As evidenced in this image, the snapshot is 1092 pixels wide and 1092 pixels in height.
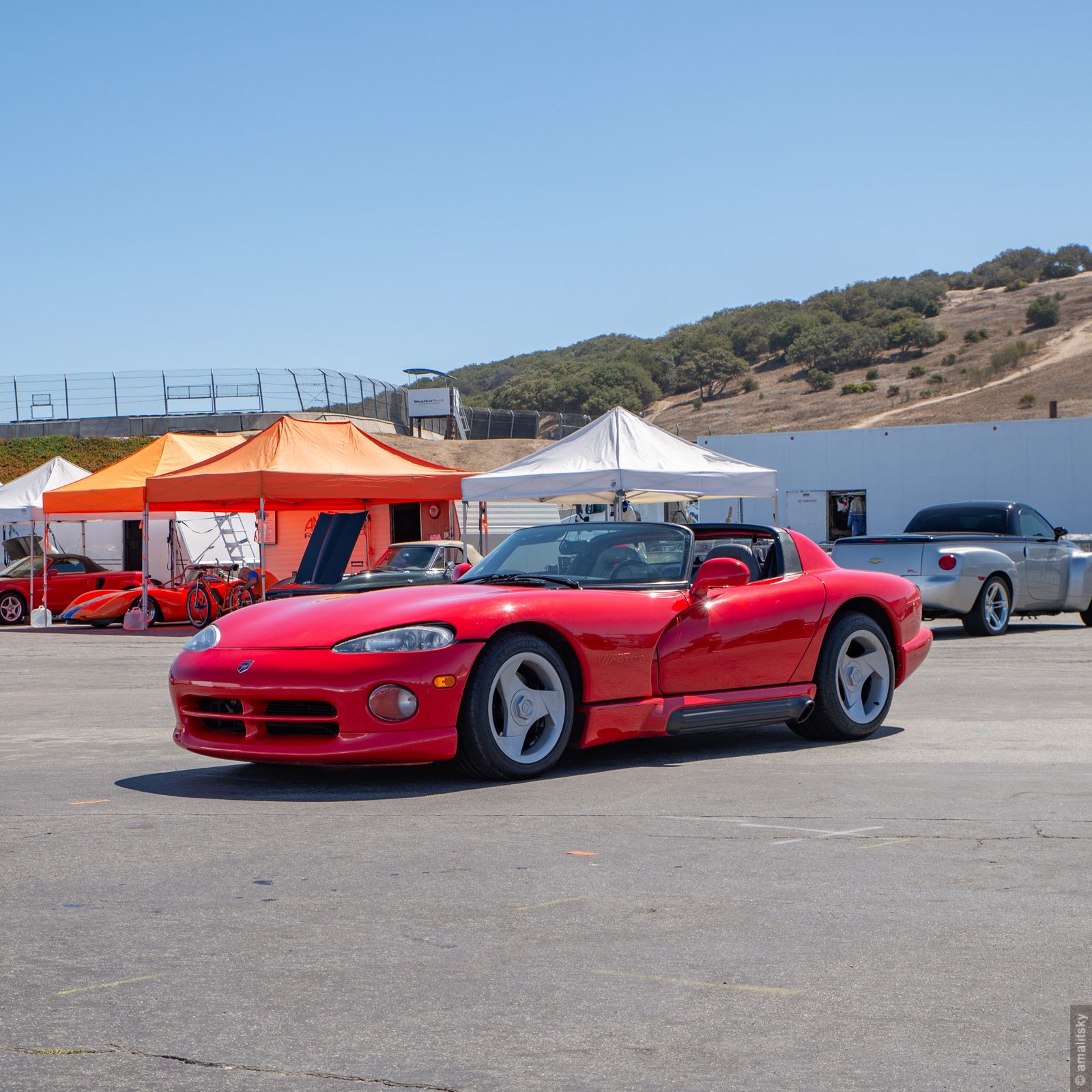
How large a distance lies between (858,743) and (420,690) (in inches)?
118

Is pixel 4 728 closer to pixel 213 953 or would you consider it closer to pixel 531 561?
pixel 531 561

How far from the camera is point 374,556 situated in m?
30.0

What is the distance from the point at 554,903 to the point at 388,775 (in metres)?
2.55

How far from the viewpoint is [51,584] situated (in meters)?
26.0

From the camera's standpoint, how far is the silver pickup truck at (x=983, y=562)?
15805 millimetres

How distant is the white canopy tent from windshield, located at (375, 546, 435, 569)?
8.69 metres

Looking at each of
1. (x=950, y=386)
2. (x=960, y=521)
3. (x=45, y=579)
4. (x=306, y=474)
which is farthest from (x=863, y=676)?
(x=950, y=386)

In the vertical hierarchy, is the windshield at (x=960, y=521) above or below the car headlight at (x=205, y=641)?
above

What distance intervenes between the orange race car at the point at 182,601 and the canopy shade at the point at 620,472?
15.3ft

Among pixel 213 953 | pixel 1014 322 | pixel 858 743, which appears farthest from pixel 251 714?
pixel 1014 322

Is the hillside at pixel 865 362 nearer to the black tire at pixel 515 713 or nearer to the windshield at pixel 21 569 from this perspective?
the windshield at pixel 21 569

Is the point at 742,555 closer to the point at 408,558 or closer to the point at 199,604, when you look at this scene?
the point at 408,558

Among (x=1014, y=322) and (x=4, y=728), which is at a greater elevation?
(x=1014, y=322)

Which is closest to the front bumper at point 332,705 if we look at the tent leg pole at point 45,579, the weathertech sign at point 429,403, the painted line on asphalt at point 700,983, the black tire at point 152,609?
the painted line on asphalt at point 700,983
